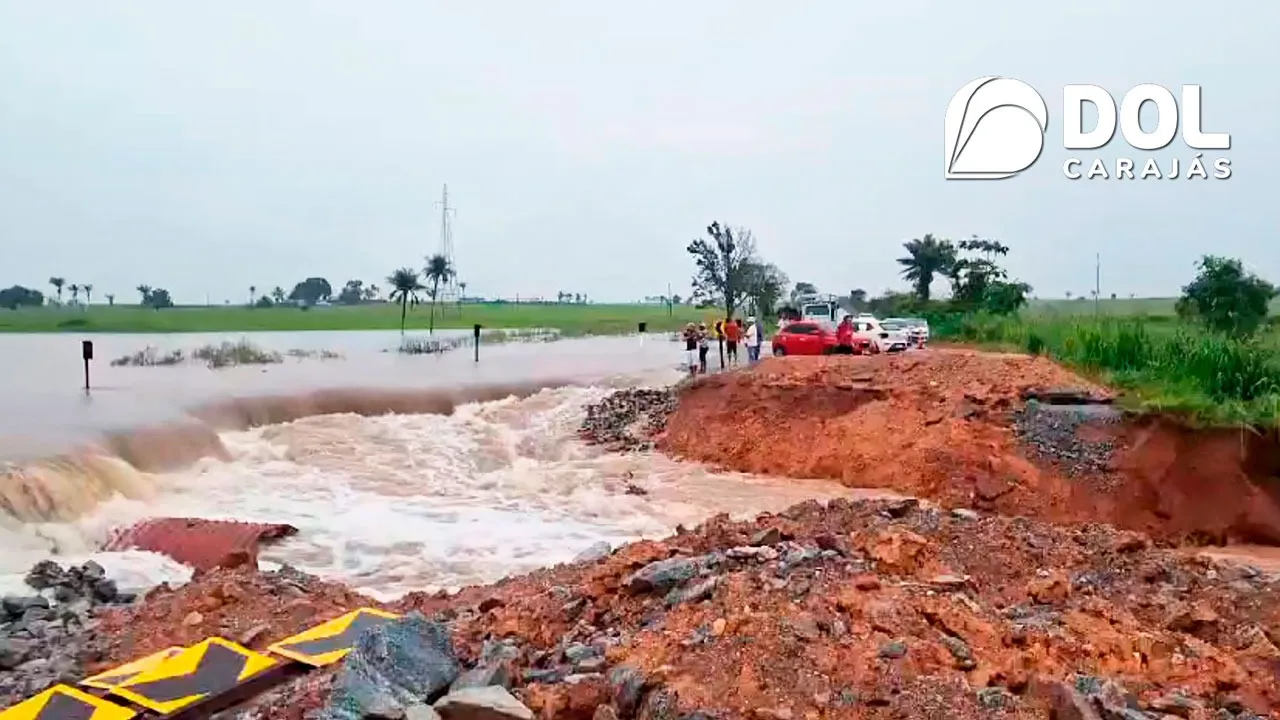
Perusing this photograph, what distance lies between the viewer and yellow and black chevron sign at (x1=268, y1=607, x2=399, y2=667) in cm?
575

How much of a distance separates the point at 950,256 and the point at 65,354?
142 feet

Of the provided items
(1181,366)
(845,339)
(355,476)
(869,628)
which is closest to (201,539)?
(355,476)

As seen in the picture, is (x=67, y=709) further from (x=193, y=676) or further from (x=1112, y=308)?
(x=1112, y=308)

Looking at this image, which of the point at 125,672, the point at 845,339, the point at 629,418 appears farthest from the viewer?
the point at 845,339

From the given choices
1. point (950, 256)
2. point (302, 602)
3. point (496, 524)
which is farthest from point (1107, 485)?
point (950, 256)

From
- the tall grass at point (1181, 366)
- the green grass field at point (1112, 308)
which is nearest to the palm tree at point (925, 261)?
the green grass field at point (1112, 308)

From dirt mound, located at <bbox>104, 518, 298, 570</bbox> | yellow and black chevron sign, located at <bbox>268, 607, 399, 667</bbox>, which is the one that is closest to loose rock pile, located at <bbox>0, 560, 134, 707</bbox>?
dirt mound, located at <bbox>104, 518, 298, 570</bbox>

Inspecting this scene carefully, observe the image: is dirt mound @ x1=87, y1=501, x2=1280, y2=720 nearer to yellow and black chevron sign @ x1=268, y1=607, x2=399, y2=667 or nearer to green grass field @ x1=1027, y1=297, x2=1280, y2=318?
yellow and black chevron sign @ x1=268, y1=607, x2=399, y2=667

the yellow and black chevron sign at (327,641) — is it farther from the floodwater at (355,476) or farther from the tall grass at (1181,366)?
the tall grass at (1181,366)

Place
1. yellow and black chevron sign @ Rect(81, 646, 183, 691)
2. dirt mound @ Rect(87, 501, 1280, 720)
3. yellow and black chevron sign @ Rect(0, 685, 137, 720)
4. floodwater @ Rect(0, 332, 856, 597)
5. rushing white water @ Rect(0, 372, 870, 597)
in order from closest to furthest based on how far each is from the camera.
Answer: dirt mound @ Rect(87, 501, 1280, 720), yellow and black chevron sign @ Rect(0, 685, 137, 720), yellow and black chevron sign @ Rect(81, 646, 183, 691), rushing white water @ Rect(0, 372, 870, 597), floodwater @ Rect(0, 332, 856, 597)

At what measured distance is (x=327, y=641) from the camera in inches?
239

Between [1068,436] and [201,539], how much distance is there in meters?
12.1

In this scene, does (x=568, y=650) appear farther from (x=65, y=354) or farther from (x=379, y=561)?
(x=65, y=354)

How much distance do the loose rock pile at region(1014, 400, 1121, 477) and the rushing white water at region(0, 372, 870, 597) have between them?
3166 mm
